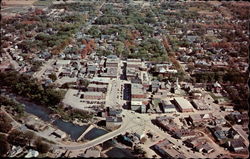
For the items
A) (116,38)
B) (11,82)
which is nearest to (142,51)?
(116,38)

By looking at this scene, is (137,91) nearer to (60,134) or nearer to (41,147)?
(60,134)

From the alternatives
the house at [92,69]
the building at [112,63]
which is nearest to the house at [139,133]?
the house at [92,69]

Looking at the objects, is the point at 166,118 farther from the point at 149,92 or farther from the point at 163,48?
the point at 163,48

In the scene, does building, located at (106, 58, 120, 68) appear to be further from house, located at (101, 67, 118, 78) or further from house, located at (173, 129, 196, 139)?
house, located at (173, 129, 196, 139)

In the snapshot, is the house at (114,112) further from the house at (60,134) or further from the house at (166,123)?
the house at (60,134)

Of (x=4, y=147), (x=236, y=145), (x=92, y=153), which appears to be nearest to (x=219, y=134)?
(x=236, y=145)

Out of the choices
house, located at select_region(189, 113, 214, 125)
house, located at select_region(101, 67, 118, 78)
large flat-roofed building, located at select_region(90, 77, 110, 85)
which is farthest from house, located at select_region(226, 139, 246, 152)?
house, located at select_region(101, 67, 118, 78)
